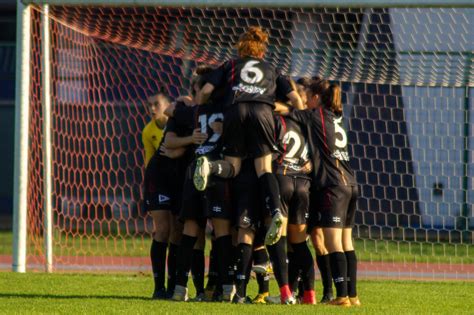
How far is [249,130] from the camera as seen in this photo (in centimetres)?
806

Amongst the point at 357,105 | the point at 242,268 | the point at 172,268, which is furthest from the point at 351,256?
the point at 357,105

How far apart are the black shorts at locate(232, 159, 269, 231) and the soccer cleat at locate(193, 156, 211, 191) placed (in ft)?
1.37

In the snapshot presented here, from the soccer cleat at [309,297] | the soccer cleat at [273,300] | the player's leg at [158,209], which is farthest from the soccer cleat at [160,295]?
the soccer cleat at [309,297]

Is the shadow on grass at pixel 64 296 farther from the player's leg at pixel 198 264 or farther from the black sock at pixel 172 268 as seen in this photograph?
the player's leg at pixel 198 264

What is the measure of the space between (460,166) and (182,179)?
7.07 metres

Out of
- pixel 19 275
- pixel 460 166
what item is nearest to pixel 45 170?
pixel 19 275

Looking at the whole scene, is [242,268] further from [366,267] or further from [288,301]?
[366,267]

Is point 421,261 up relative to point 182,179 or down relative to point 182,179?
down

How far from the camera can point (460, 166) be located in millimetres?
14977

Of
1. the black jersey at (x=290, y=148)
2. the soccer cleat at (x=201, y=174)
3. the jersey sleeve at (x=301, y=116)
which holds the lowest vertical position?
the soccer cleat at (x=201, y=174)

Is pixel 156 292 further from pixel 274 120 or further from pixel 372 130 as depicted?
pixel 372 130

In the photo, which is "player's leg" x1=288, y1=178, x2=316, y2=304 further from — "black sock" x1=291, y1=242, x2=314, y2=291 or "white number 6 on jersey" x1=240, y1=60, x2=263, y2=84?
"white number 6 on jersey" x1=240, y1=60, x2=263, y2=84

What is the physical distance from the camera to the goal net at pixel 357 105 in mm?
12148

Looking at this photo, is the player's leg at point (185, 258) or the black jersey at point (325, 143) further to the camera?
the black jersey at point (325, 143)
